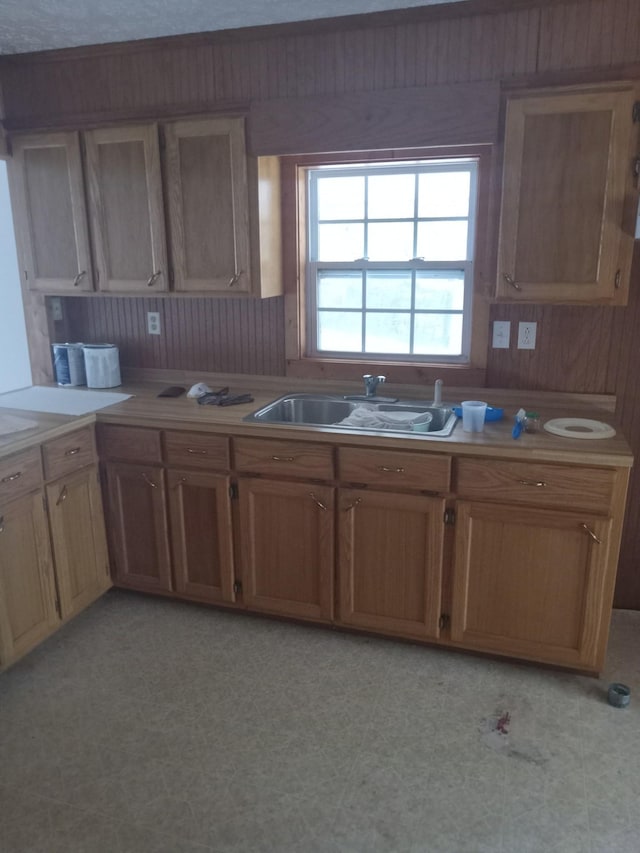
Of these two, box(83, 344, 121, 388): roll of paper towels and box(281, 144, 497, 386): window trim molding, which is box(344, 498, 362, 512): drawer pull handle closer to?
box(281, 144, 497, 386): window trim molding

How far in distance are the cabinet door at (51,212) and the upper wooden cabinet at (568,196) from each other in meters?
1.82

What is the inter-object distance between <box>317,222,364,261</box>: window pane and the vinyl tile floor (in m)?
1.65

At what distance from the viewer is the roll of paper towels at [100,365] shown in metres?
3.03

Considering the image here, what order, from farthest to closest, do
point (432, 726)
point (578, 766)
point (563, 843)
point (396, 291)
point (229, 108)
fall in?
point (396, 291), point (229, 108), point (432, 726), point (578, 766), point (563, 843)

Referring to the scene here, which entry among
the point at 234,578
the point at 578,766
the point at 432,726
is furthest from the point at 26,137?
the point at 578,766

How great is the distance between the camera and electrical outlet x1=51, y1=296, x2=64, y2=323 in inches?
127

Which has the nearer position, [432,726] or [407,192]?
[432,726]

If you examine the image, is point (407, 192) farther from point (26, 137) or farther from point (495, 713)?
point (495, 713)

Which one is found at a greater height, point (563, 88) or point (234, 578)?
point (563, 88)

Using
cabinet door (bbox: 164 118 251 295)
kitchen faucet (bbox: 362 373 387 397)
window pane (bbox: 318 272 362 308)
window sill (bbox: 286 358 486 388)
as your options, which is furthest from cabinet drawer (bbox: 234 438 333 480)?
window pane (bbox: 318 272 362 308)

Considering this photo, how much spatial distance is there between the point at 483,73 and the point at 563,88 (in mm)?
308

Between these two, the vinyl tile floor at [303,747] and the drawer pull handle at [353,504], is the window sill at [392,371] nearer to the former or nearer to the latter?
the drawer pull handle at [353,504]

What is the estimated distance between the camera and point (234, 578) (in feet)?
8.77

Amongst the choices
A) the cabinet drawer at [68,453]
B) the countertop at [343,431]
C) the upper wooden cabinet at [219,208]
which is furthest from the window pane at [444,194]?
the cabinet drawer at [68,453]
